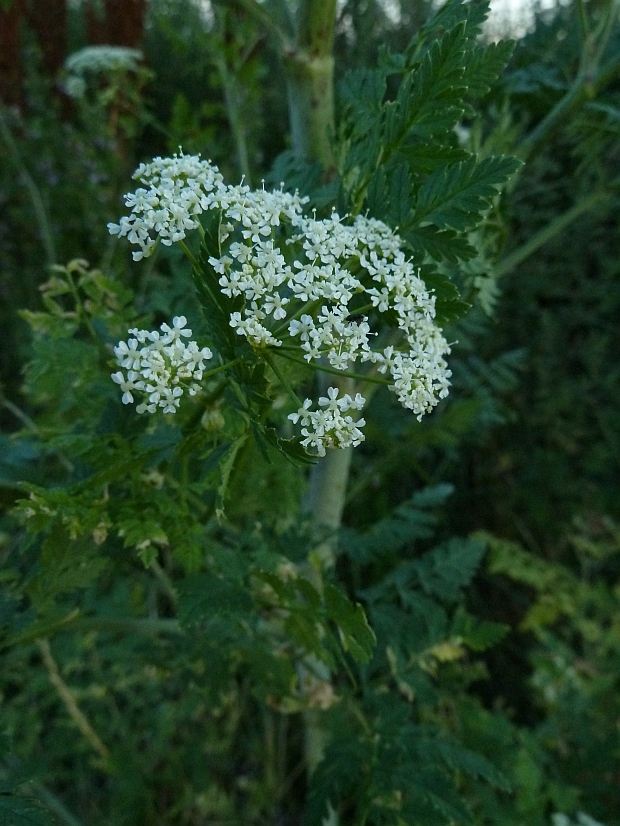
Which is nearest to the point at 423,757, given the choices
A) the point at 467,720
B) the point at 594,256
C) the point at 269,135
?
the point at 467,720

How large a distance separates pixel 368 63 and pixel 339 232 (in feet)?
8.45

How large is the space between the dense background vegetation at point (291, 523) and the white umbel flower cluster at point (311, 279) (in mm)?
118

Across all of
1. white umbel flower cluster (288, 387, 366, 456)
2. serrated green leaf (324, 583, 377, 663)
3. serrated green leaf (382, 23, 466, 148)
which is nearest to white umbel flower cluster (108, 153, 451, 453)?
white umbel flower cluster (288, 387, 366, 456)

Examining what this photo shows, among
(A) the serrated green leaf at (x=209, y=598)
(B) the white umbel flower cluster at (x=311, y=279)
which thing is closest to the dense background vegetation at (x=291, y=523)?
(A) the serrated green leaf at (x=209, y=598)

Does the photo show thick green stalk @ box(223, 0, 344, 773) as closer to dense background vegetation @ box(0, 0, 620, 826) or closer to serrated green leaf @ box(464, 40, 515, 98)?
dense background vegetation @ box(0, 0, 620, 826)

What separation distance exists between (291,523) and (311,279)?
0.59 metres

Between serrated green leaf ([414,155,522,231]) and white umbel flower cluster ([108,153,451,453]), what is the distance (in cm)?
5

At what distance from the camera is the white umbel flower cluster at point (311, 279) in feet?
2.11

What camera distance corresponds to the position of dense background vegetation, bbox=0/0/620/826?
0.91 metres

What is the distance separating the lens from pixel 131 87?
1907 millimetres

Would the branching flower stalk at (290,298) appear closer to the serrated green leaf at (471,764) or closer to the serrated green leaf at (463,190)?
the serrated green leaf at (463,190)

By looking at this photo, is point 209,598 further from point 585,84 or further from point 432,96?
point 585,84

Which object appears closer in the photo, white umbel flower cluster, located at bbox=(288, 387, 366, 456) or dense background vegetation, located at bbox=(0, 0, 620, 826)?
white umbel flower cluster, located at bbox=(288, 387, 366, 456)

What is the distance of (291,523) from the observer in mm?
1177
